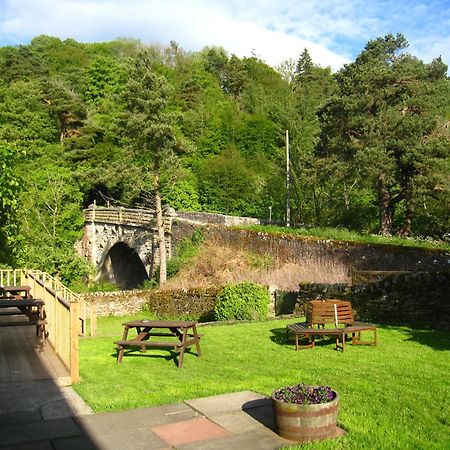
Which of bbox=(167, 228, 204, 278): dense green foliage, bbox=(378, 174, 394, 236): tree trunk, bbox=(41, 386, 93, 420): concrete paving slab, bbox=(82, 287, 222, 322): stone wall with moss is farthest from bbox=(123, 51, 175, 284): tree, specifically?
bbox=(41, 386, 93, 420): concrete paving slab

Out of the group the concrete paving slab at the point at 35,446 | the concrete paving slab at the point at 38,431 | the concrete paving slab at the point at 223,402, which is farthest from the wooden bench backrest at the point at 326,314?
the concrete paving slab at the point at 35,446

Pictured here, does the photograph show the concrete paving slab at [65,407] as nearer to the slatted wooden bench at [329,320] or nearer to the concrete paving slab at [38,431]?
the concrete paving slab at [38,431]

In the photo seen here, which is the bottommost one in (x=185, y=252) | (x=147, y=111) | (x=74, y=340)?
(x=74, y=340)

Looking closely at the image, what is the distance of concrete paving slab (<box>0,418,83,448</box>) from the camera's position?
18.3 feet

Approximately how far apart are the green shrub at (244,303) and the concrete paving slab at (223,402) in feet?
Result: 32.5

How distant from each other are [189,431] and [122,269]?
3910 centimetres

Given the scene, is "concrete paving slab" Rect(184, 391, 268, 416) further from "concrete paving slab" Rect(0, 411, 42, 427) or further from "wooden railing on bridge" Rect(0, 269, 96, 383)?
"wooden railing on bridge" Rect(0, 269, 96, 383)

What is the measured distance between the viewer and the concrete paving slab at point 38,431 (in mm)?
5592

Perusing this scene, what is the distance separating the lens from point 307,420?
542cm

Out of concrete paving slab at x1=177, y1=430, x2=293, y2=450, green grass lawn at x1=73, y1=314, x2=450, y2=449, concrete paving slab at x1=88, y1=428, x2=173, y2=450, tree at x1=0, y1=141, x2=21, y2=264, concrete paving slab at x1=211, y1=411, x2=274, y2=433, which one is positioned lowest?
green grass lawn at x1=73, y1=314, x2=450, y2=449

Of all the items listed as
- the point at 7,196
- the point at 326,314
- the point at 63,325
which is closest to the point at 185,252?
the point at 7,196

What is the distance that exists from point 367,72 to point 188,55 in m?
58.7

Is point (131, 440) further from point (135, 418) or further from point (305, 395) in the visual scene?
point (305, 395)

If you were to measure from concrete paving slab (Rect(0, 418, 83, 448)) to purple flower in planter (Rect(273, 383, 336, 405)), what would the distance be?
2243mm
